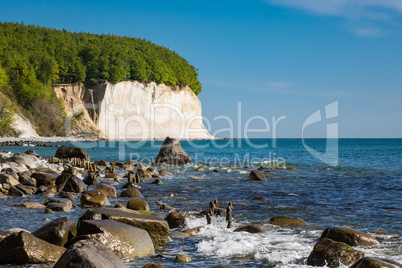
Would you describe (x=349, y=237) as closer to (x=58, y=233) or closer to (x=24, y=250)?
(x=58, y=233)

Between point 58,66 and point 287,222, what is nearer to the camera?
point 287,222

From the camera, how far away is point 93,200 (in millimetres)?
13188

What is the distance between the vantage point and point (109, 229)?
7684 mm

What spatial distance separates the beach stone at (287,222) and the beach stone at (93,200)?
567cm

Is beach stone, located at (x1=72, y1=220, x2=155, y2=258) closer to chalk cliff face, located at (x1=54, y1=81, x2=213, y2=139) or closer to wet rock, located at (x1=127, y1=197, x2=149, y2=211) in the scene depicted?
wet rock, located at (x1=127, y1=197, x2=149, y2=211)

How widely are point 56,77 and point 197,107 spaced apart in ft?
162

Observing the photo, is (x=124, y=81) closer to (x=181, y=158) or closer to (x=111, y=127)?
(x=111, y=127)

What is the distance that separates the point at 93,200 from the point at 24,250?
244 inches

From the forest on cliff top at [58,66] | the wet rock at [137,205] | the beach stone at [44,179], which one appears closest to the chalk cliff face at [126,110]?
the forest on cliff top at [58,66]

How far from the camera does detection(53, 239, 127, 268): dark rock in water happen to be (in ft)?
17.5

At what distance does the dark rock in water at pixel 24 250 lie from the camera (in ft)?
23.1

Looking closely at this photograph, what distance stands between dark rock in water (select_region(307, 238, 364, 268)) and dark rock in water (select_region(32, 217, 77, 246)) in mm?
4820

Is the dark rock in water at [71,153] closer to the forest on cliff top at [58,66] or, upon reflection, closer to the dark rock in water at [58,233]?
the dark rock in water at [58,233]

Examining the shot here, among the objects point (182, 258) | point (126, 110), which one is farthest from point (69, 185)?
point (126, 110)
